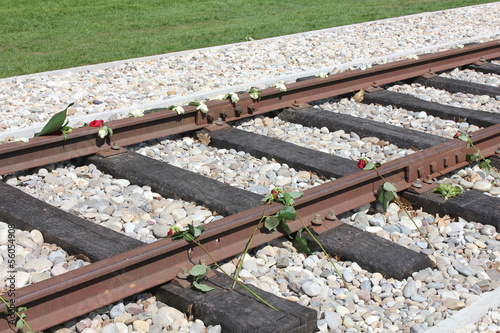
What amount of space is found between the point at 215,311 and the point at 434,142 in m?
3.30

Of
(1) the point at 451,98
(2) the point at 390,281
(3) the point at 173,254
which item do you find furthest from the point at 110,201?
(1) the point at 451,98

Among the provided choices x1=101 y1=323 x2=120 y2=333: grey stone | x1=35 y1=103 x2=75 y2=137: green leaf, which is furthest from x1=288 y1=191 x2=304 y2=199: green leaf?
x1=35 y1=103 x2=75 y2=137: green leaf

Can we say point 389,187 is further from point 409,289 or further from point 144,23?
point 144,23

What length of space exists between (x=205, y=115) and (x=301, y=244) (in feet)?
8.42

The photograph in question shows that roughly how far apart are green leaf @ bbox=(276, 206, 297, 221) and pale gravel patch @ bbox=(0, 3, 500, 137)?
322 cm

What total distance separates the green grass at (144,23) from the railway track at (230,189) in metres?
3.76

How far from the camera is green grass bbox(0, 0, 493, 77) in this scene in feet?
35.8

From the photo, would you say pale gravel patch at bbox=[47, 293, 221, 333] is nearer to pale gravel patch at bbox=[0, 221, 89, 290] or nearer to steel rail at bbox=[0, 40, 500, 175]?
pale gravel patch at bbox=[0, 221, 89, 290]

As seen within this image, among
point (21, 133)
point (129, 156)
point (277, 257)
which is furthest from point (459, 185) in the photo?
point (21, 133)

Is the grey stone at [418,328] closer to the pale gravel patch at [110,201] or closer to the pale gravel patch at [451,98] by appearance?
the pale gravel patch at [110,201]

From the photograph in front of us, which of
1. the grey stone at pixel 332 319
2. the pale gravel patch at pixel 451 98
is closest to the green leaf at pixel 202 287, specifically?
the grey stone at pixel 332 319

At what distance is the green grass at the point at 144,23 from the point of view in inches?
430

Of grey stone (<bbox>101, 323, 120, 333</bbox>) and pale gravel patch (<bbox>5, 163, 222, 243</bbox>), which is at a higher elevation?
grey stone (<bbox>101, 323, 120, 333</bbox>)

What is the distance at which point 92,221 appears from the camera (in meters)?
4.90
